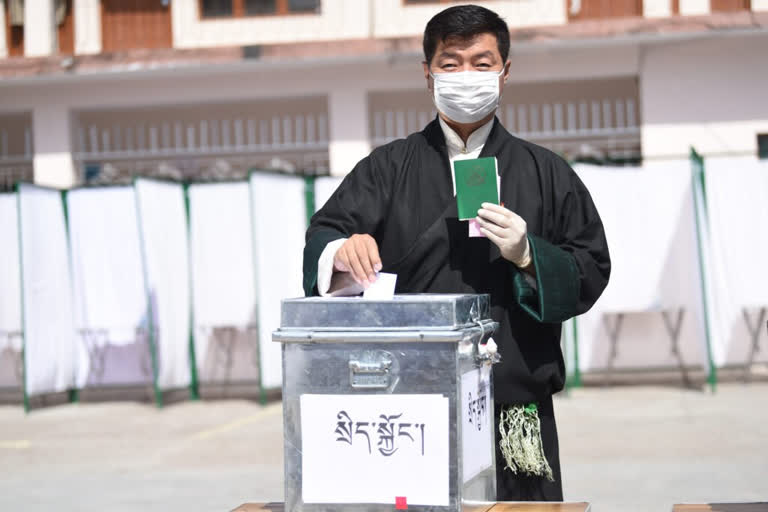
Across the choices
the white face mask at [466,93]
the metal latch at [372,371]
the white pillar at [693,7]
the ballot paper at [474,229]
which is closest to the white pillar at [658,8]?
the white pillar at [693,7]

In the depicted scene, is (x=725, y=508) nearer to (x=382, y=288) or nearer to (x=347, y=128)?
(x=382, y=288)

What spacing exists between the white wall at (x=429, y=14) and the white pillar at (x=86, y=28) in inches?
134

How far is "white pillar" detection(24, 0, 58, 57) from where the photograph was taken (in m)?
13.4

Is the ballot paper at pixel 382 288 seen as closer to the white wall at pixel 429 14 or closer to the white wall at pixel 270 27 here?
the white wall at pixel 429 14

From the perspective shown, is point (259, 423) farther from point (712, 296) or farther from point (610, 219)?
point (712, 296)

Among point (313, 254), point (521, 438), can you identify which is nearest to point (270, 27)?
point (313, 254)

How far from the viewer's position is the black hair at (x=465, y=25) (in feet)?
8.79

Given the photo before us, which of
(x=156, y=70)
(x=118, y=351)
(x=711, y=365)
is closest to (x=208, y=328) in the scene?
(x=118, y=351)

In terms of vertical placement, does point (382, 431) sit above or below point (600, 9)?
below

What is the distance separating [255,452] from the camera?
8.15 metres

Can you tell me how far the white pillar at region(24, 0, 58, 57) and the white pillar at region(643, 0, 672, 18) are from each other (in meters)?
6.89

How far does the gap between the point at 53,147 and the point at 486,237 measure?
11586 millimetres

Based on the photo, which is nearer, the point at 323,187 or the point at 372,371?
the point at 372,371

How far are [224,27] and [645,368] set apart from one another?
6.15 metres
